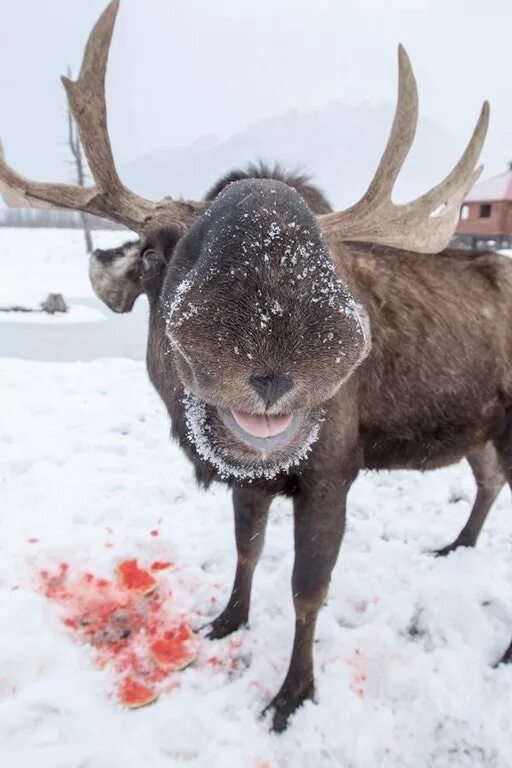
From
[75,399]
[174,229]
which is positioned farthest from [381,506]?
[75,399]

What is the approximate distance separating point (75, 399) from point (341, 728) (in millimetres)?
4936

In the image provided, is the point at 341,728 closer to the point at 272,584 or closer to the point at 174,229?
the point at 272,584

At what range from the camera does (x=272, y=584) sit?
3398 millimetres

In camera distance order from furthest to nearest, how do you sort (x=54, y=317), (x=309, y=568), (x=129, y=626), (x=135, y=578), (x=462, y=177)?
(x=54, y=317) < (x=135, y=578) < (x=129, y=626) < (x=309, y=568) < (x=462, y=177)

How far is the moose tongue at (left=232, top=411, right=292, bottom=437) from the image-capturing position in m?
1.52

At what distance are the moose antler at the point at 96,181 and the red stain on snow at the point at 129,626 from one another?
218 centimetres

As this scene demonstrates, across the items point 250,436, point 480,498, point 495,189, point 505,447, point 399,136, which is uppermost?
point 399,136

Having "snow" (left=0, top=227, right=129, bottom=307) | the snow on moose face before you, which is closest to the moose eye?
the snow on moose face

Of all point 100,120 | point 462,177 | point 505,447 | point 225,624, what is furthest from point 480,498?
point 100,120

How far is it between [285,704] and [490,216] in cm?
3165

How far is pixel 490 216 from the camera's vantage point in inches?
1158

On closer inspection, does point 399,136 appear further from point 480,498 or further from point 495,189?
point 495,189

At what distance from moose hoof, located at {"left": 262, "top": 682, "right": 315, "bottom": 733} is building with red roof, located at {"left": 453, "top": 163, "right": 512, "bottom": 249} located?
28416 mm

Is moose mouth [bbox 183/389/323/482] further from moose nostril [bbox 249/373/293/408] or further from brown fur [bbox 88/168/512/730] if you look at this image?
moose nostril [bbox 249/373/293/408]
